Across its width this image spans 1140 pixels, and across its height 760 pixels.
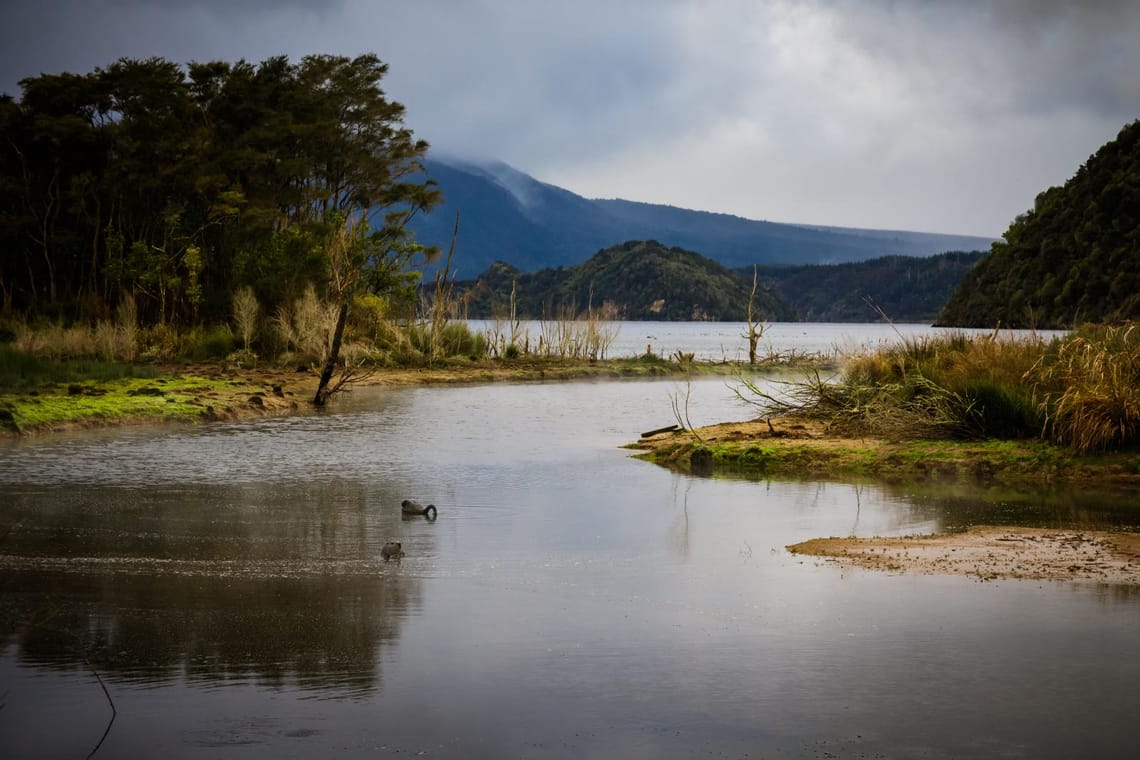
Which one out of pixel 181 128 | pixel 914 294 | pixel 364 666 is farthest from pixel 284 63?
pixel 914 294

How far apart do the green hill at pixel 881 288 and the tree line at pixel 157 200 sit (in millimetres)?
116976

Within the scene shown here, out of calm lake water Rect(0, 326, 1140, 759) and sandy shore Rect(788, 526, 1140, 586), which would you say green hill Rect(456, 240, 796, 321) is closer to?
calm lake water Rect(0, 326, 1140, 759)

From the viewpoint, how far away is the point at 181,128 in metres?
37.4

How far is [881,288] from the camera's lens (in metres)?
176

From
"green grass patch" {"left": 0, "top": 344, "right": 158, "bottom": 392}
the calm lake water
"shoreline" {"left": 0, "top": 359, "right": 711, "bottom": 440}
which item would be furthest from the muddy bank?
"green grass patch" {"left": 0, "top": 344, "right": 158, "bottom": 392}

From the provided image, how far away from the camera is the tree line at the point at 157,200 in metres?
35.4

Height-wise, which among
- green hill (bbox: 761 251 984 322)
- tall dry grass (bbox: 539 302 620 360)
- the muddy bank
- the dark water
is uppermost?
green hill (bbox: 761 251 984 322)

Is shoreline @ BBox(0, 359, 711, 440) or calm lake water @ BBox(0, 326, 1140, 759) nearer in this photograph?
calm lake water @ BBox(0, 326, 1140, 759)

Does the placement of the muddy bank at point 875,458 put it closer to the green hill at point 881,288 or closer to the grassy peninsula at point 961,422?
the grassy peninsula at point 961,422

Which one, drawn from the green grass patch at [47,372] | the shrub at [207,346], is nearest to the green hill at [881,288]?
the shrub at [207,346]

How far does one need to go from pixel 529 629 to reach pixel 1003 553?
184 inches

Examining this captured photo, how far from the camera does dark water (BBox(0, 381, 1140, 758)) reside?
564 centimetres

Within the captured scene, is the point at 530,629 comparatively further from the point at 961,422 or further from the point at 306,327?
the point at 306,327

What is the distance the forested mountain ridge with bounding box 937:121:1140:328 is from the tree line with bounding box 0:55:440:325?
50.9 m
